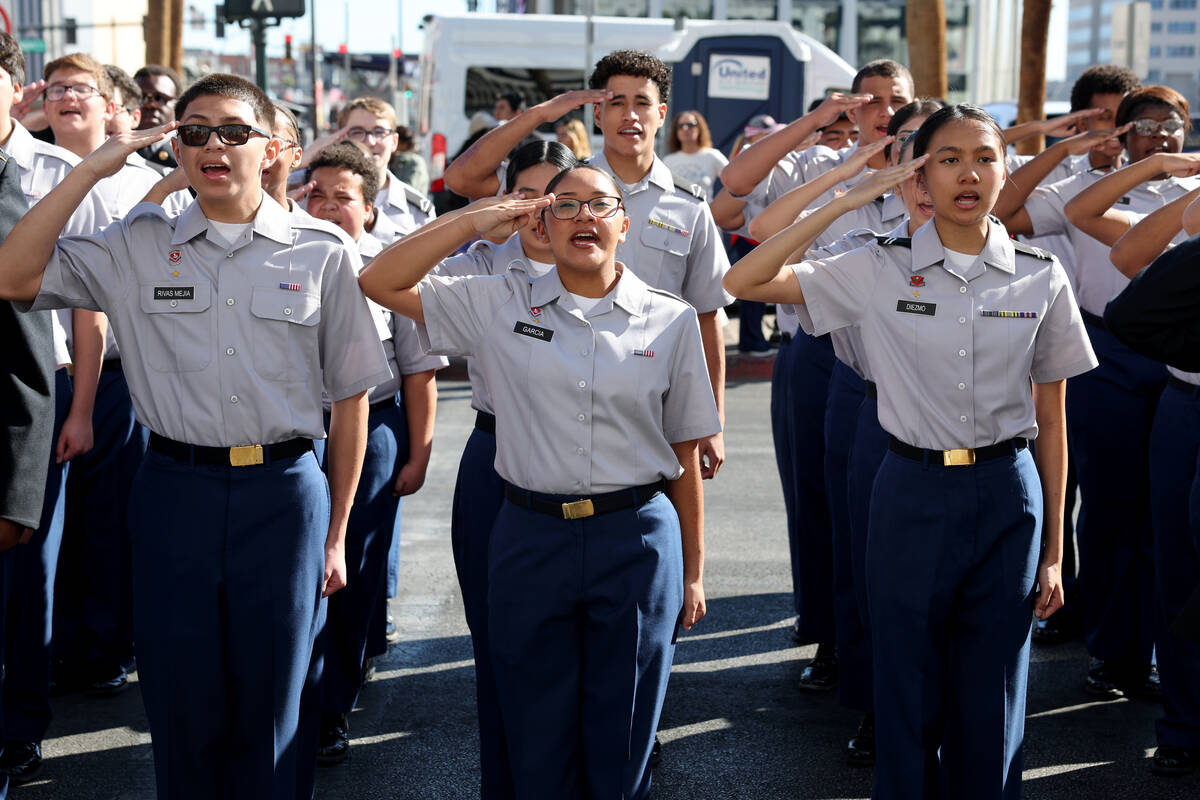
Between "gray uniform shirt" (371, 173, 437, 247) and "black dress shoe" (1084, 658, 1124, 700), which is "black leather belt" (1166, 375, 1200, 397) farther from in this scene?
"gray uniform shirt" (371, 173, 437, 247)

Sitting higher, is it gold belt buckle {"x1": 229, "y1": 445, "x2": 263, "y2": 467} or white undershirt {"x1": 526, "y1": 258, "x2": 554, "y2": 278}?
white undershirt {"x1": 526, "y1": 258, "x2": 554, "y2": 278}

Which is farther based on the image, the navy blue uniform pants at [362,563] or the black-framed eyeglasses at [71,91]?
the black-framed eyeglasses at [71,91]

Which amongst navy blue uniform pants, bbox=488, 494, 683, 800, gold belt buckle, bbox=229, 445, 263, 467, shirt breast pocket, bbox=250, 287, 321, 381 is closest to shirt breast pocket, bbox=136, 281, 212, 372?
shirt breast pocket, bbox=250, 287, 321, 381

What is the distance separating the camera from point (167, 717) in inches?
151

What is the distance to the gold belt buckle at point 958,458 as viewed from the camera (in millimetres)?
4016

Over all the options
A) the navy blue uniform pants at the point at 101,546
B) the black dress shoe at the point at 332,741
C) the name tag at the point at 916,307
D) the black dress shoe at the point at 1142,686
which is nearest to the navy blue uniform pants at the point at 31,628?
the navy blue uniform pants at the point at 101,546

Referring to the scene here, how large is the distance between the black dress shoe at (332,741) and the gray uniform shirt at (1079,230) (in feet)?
10.5

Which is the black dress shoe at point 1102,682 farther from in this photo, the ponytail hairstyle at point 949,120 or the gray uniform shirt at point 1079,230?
the ponytail hairstyle at point 949,120

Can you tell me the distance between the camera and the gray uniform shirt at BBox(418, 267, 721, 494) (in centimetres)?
378

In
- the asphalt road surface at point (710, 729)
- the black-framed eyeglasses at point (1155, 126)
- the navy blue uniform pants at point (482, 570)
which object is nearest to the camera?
the navy blue uniform pants at point (482, 570)

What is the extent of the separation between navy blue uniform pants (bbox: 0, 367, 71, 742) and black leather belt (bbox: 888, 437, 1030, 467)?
284 centimetres

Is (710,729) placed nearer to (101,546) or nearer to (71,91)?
(101,546)

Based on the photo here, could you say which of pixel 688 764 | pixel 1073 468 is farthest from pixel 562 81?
pixel 688 764

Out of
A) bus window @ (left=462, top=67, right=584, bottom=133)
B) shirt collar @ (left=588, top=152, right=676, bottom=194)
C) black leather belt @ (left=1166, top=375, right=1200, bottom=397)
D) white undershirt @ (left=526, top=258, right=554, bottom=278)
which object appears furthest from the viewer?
bus window @ (left=462, top=67, right=584, bottom=133)
